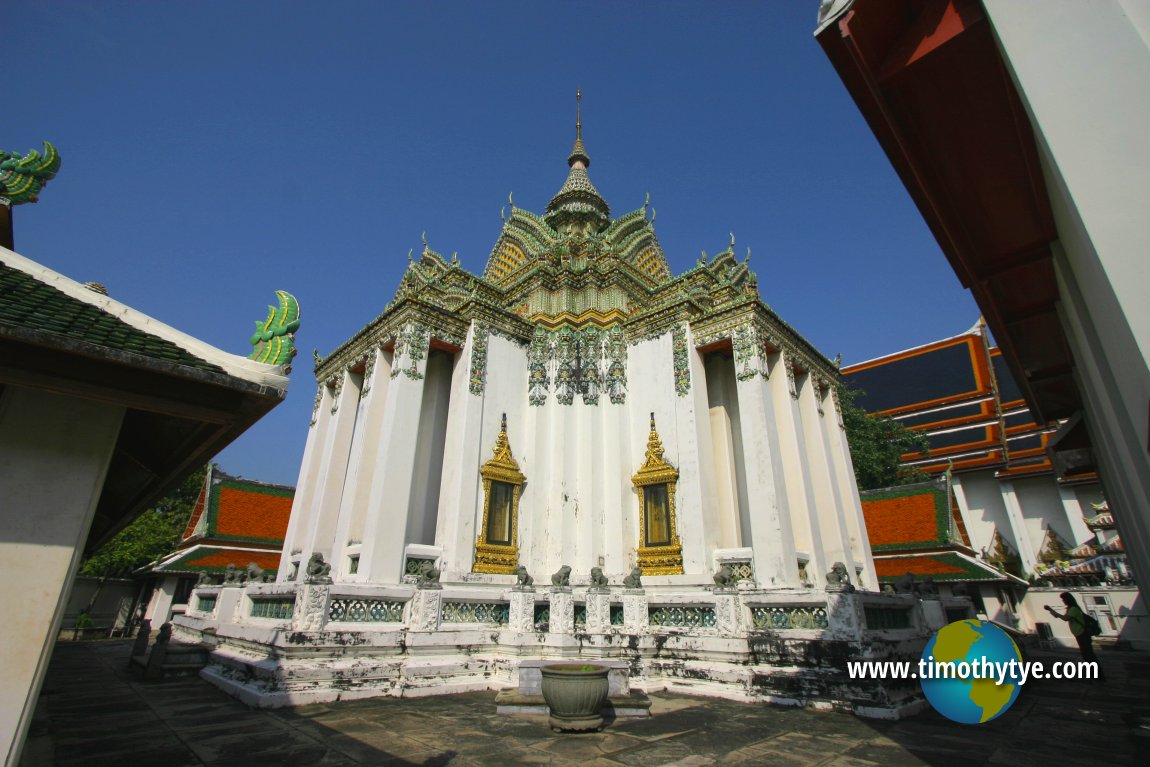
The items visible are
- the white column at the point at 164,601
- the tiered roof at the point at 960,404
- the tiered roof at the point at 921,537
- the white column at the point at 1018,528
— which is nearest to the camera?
the tiered roof at the point at 921,537

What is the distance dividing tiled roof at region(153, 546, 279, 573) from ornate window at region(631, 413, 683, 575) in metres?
12.8

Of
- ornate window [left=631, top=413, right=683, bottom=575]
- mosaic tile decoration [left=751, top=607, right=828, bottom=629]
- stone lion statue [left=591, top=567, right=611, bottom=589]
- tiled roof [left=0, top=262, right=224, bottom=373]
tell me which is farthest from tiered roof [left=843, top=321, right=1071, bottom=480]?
tiled roof [left=0, top=262, right=224, bottom=373]

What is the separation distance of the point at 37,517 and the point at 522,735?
441 cm

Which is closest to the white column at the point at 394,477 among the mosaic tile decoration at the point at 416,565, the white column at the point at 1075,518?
the mosaic tile decoration at the point at 416,565

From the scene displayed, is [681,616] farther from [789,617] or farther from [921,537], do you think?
[921,537]

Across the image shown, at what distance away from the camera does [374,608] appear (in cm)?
863

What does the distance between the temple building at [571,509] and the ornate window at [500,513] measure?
0.15 feet

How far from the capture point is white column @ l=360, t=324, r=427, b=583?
10.3 meters

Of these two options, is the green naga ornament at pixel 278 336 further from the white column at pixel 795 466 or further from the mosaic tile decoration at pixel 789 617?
the white column at pixel 795 466

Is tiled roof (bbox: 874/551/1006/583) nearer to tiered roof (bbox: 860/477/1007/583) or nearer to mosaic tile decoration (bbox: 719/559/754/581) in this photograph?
tiered roof (bbox: 860/477/1007/583)

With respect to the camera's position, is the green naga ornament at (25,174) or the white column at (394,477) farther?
the white column at (394,477)

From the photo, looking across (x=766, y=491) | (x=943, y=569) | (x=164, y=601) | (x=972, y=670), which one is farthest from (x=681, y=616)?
(x=164, y=601)

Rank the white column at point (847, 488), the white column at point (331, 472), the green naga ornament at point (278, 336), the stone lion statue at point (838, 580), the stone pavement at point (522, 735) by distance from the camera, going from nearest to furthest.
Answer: the green naga ornament at point (278, 336), the stone pavement at point (522, 735), the stone lion statue at point (838, 580), the white column at point (331, 472), the white column at point (847, 488)

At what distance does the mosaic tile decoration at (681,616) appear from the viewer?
8.99 metres
